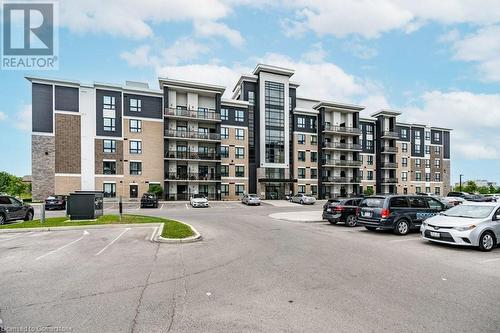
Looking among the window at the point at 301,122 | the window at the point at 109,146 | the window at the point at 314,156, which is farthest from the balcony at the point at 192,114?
the window at the point at 314,156

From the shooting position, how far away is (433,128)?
2525 inches

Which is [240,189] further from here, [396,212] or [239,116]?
[396,212]

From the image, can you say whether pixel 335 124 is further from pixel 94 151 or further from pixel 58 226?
pixel 58 226

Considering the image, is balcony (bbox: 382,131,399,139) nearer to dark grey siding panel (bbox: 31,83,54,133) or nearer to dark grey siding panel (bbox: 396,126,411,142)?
dark grey siding panel (bbox: 396,126,411,142)

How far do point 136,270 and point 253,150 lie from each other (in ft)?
133

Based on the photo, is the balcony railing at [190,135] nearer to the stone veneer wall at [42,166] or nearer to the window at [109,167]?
the window at [109,167]

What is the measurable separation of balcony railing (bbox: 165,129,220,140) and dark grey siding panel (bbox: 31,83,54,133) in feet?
51.9

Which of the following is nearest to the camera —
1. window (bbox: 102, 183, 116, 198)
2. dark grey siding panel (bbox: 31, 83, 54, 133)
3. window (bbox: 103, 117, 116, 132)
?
dark grey siding panel (bbox: 31, 83, 54, 133)

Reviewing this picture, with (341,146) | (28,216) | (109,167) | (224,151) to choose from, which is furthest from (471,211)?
(341,146)

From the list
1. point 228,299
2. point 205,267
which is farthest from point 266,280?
point 205,267

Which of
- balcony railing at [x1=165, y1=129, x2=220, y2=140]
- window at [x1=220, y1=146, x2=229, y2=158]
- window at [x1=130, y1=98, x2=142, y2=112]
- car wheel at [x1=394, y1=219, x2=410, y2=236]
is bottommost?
car wheel at [x1=394, y1=219, x2=410, y2=236]

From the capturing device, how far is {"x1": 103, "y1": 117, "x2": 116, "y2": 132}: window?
1506 inches

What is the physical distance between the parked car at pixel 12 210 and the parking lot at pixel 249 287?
7.66 meters

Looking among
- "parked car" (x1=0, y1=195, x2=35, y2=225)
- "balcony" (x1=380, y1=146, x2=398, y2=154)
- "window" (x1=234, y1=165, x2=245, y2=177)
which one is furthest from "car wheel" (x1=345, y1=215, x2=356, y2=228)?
"balcony" (x1=380, y1=146, x2=398, y2=154)
